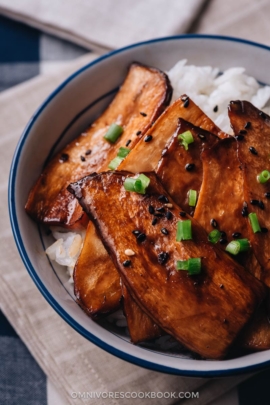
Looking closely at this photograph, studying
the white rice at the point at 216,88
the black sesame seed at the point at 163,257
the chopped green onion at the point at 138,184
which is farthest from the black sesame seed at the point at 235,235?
the white rice at the point at 216,88

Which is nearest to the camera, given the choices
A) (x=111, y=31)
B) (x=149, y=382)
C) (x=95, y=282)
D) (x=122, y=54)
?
(x=95, y=282)

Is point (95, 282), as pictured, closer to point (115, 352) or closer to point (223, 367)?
point (115, 352)

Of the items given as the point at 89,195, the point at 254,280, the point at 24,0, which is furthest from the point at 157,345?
the point at 24,0

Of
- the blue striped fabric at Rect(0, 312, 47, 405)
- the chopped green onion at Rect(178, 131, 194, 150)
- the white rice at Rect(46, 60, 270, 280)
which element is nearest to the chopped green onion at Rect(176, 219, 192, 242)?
the chopped green onion at Rect(178, 131, 194, 150)

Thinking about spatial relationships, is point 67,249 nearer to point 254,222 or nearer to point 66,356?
point 66,356

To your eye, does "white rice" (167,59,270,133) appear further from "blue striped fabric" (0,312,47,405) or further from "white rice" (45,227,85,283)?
"blue striped fabric" (0,312,47,405)

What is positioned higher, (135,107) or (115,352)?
(135,107)
